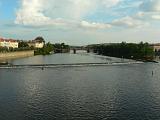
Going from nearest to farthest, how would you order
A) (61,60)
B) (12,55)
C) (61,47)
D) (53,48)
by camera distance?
1. (61,60)
2. (12,55)
3. (53,48)
4. (61,47)

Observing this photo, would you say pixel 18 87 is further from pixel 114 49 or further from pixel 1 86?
pixel 114 49

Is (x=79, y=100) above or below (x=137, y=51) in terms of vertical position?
below

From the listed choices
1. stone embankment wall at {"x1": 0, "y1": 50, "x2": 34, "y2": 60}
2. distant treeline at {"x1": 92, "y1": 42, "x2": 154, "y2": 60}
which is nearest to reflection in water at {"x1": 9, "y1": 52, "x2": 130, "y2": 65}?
stone embankment wall at {"x1": 0, "y1": 50, "x2": 34, "y2": 60}

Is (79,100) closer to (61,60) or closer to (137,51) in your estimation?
(61,60)

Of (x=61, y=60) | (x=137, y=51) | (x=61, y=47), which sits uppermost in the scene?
(x=61, y=47)

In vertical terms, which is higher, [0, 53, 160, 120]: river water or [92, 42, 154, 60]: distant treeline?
[92, 42, 154, 60]: distant treeline

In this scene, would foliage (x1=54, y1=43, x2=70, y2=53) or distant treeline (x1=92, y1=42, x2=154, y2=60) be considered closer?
distant treeline (x1=92, y1=42, x2=154, y2=60)

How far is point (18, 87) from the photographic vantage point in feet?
107

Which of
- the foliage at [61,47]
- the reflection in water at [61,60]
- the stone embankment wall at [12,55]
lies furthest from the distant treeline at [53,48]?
the reflection in water at [61,60]

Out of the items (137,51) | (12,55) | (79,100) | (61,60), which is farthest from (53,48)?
(79,100)

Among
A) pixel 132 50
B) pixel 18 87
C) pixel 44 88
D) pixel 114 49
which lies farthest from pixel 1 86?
pixel 114 49

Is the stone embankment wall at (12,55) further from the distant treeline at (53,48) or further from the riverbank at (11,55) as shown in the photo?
the distant treeline at (53,48)

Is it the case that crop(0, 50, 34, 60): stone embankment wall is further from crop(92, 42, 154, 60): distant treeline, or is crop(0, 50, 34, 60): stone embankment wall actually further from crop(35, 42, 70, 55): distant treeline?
crop(92, 42, 154, 60): distant treeline

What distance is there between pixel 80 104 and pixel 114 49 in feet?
333
